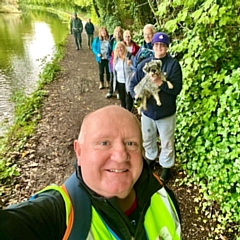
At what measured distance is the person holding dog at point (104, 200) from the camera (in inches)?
42.8

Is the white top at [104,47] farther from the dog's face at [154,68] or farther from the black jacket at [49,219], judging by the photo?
the black jacket at [49,219]

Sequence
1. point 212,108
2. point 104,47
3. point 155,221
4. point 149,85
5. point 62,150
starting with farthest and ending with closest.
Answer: point 104,47, point 62,150, point 212,108, point 149,85, point 155,221

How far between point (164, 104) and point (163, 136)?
0.47 metres

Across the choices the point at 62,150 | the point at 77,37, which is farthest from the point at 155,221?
the point at 77,37

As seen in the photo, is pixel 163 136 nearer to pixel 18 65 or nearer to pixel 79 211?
pixel 79 211

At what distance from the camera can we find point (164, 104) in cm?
320

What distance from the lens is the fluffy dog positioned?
3070 mm

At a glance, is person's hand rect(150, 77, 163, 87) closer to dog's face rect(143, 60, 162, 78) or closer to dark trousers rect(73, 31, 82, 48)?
dog's face rect(143, 60, 162, 78)

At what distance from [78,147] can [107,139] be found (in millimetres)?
196

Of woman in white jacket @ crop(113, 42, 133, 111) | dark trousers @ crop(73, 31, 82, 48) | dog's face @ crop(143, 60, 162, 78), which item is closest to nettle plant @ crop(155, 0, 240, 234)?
dog's face @ crop(143, 60, 162, 78)

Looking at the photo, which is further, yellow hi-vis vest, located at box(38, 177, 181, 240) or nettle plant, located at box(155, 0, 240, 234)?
nettle plant, located at box(155, 0, 240, 234)

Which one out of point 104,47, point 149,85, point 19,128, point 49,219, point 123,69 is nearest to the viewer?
point 49,219

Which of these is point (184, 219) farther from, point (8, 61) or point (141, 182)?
point (8, 61)

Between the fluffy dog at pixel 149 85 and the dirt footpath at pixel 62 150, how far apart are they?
4.14ft
